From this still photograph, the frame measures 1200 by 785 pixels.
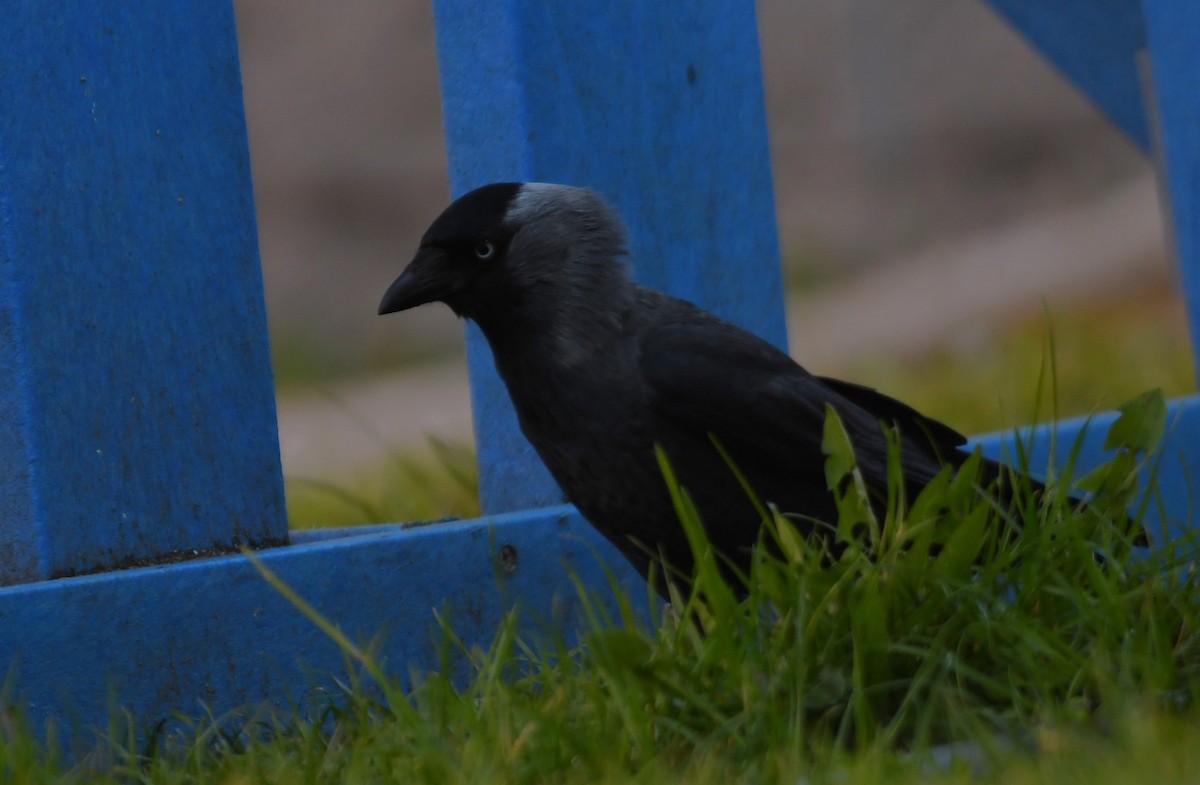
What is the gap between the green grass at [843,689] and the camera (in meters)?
1.72

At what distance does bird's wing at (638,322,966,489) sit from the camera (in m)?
2.82

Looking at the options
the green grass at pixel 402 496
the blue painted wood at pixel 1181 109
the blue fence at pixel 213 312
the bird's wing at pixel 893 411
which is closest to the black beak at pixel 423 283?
the blue fence at pixel 213 312

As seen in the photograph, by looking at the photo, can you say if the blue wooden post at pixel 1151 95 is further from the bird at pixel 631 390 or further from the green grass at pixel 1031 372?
the green grass at pixel 1031 372

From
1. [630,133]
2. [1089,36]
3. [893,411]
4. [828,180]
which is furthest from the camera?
[828,180]

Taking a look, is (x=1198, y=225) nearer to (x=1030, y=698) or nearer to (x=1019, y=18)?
(x=1019, y=18)

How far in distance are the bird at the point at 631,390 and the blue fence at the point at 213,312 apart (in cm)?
14

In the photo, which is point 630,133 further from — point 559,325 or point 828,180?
point 828,180

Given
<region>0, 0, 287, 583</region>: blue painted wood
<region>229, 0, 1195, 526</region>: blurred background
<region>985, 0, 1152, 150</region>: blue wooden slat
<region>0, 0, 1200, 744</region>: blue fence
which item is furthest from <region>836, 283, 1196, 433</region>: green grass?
<region>229, 0, 1195, 526</region>: blurred background

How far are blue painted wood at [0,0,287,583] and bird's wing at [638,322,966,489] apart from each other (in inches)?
29.4

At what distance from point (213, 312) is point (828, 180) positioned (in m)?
16.6

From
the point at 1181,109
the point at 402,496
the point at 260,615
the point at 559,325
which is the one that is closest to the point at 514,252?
the point at 559,325

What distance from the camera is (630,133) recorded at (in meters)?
3.32

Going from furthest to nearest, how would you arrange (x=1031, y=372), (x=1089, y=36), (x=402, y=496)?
1. (x=1031, y=372)
2. (x=1089, y=36)
3. (x=402, y=496)

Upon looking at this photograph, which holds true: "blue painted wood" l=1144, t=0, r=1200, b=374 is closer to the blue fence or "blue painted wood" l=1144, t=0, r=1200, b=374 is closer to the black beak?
the blue fence
